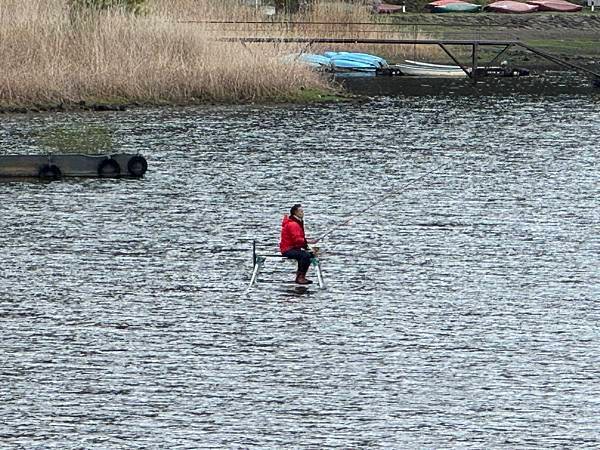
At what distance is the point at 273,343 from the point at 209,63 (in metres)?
38.5

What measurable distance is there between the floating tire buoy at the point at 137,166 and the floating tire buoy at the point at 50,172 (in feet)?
6.85

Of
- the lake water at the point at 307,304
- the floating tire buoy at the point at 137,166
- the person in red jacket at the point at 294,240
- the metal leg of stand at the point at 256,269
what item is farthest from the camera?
the floating tire buoy at the point at 137,166

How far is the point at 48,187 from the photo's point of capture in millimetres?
43969

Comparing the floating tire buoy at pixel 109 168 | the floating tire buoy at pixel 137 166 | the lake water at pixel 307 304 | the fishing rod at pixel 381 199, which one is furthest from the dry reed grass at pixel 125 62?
the fishing rod at pixel 381 199

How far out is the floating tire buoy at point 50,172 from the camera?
45.0m

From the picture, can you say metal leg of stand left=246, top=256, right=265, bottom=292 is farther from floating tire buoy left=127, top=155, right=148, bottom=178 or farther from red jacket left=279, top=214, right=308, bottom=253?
floating tire buoy left=127, top=155, right=148, bottom=178

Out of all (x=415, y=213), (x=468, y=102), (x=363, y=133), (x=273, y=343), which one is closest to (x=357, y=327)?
(x=273, y=343)

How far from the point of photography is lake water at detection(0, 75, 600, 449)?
22.4m

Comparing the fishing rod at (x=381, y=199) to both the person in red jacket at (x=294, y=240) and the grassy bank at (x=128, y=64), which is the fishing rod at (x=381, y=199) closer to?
the person in red jacket at (x=294, y=240)

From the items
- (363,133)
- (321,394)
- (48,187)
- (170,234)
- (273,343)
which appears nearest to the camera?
(321,394)

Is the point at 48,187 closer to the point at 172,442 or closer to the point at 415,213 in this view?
the point at 415,213

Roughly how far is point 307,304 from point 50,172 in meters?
17.5

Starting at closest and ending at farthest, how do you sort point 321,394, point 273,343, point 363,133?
1. point 321,394
2. point 273,343
3. point 363,133

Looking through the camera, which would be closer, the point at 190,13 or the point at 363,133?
the point at 363,133
